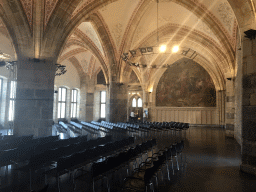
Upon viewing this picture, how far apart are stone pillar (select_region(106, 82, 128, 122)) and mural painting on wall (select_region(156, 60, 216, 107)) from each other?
33.0ft

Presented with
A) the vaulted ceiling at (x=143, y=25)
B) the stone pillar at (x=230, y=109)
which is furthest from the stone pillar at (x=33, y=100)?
the stone pillar at (x=230, y=109)

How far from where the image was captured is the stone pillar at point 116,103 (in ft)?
51.2

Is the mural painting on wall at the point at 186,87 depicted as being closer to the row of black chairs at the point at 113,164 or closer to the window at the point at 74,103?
the window at the point at 74,103

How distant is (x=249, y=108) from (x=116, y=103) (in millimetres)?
11185

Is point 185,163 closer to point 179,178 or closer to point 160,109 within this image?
point 179,178

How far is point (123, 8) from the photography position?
12430 millimetres

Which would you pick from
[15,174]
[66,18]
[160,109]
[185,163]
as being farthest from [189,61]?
[15,174]

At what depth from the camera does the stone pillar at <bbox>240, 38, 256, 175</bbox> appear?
17.4 feet

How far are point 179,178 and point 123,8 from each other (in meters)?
10.9

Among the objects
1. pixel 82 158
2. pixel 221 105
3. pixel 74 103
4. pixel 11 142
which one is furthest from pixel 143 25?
pixel 74 103

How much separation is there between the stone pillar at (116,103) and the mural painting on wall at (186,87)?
1006 cm

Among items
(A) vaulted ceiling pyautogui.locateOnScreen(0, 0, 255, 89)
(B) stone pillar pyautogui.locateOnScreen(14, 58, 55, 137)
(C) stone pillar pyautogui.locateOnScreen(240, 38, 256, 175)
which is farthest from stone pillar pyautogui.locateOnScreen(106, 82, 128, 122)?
(C) stone pillar pyautogui.locateOnScreen(240, 38, 256, 175)

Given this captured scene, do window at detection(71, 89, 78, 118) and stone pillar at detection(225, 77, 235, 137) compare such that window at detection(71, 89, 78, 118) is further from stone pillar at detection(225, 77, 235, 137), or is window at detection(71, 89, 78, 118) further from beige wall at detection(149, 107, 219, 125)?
stone pillar at detection(225, 77, 235, 137)

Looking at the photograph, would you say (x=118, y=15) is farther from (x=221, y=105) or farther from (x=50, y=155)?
(x=221, y=105)
